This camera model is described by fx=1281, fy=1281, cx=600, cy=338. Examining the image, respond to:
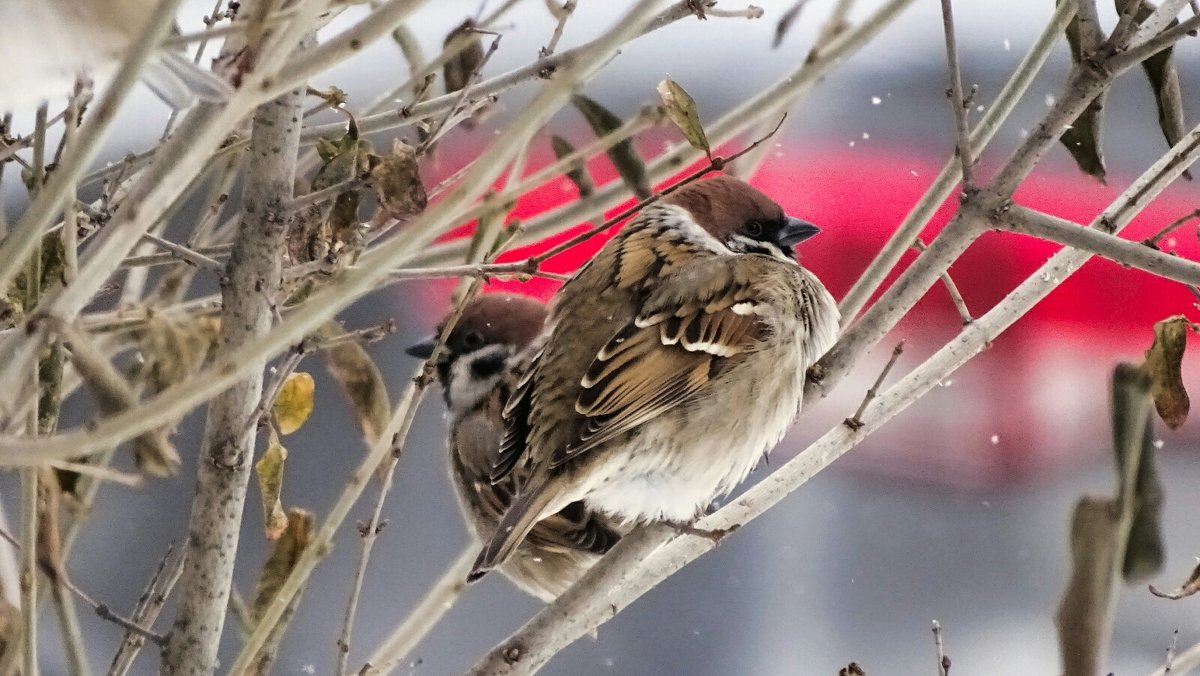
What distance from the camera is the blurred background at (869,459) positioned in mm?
2574

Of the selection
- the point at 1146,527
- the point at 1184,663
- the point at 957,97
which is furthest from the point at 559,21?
the point at 1184,663

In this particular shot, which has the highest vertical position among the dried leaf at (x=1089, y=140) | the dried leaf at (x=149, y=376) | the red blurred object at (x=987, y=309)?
the red blurred object at (x=987, y=309)

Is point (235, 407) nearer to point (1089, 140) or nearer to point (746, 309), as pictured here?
point (746, 309)

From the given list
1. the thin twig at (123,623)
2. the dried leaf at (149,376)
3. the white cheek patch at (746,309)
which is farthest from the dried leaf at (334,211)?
the white cheek patch at (746,309)

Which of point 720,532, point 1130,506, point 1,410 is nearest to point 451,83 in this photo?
point 720,532

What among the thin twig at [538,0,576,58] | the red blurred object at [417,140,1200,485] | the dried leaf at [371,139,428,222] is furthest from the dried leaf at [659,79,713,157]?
the red blurred object at [417,140,1200,485]

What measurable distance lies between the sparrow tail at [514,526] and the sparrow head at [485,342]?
1.51 ft

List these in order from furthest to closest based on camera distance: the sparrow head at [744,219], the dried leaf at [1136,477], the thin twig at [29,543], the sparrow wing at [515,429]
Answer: the sparrow head at [744,219]
the sparrow wing at [515,429]
the dried leaf at [1136,477]
the thin twig at [29,543]

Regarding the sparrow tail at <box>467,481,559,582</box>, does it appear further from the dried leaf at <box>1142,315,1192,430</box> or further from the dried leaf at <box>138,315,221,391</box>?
the dried leaf at <box>1142,315,1192,430</box>

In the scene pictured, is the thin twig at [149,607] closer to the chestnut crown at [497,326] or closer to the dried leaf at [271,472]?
the dried leaf at [271,472]

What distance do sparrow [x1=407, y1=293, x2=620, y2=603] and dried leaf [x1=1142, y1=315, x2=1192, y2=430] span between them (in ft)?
2.39

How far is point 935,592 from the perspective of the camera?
296 centimetres

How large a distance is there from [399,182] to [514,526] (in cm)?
46

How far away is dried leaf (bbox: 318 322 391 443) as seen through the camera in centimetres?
145
